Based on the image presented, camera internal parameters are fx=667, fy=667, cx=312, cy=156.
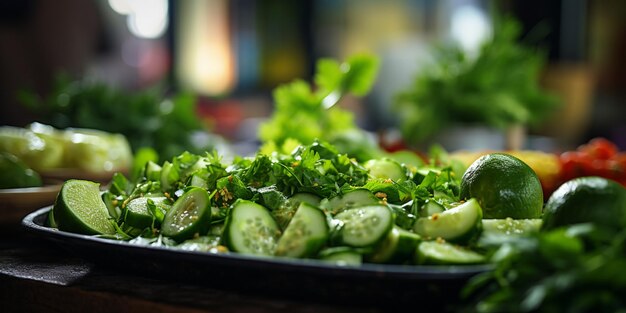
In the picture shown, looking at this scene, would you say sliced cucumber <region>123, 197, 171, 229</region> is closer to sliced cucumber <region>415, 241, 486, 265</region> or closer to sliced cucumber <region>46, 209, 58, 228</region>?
sliced cucumber <region>46, 209, 58, 228</region>

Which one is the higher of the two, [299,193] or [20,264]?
[299,193]

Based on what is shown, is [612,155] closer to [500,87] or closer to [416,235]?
[500,87]

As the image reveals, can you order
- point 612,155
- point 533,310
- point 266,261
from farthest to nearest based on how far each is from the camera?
point 612,155, point 266,261, point 533,310

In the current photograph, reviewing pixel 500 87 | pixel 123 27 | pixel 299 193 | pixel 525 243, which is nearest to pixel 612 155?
pixel 500 87

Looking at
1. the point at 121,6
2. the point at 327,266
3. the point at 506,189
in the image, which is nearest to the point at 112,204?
the point at 327,266

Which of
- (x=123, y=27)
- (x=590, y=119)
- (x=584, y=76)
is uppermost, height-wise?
(x=123, y=27)

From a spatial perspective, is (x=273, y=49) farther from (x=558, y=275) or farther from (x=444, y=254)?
(x=558, y=275)

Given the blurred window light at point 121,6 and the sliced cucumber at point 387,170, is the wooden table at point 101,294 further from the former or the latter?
the blurred window light at point 121,6
